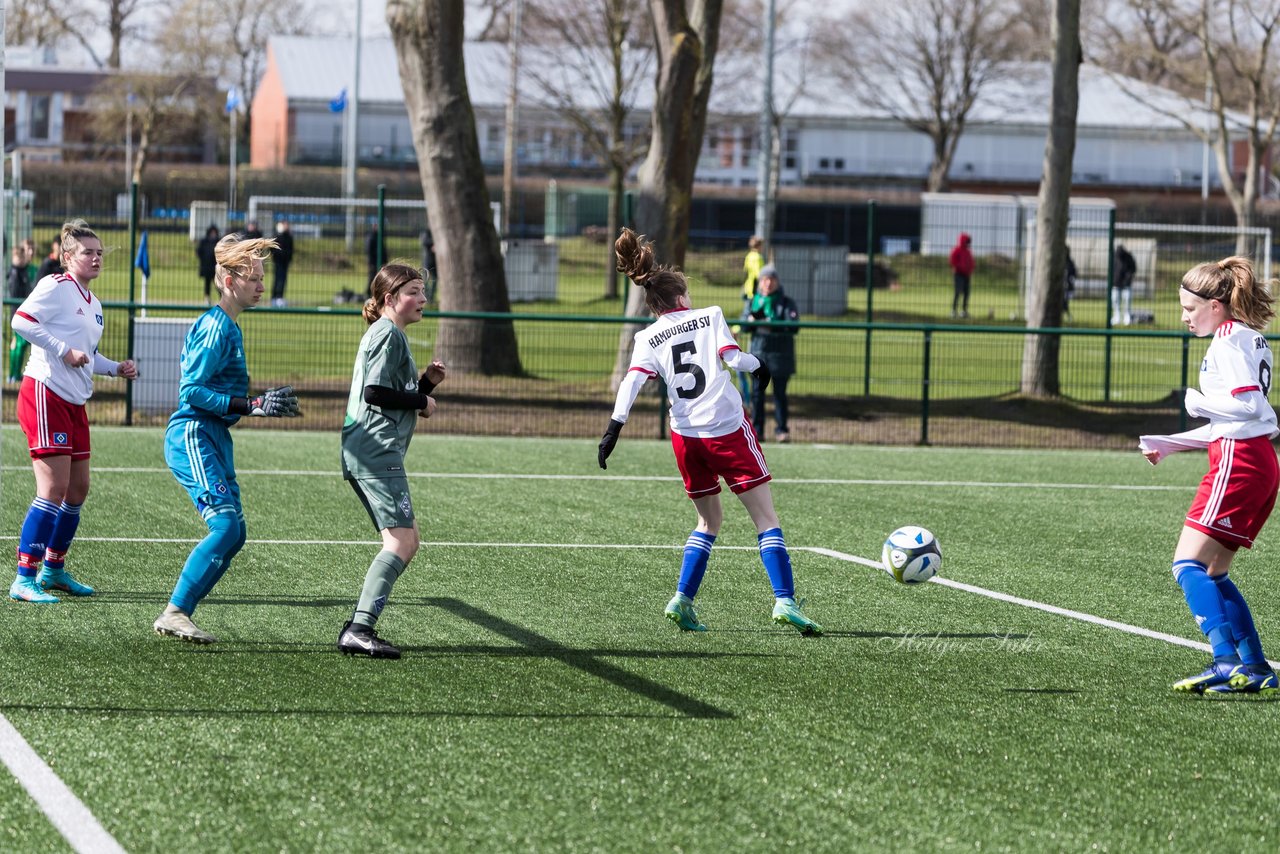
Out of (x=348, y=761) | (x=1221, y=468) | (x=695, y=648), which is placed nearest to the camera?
(x=348, y=761)

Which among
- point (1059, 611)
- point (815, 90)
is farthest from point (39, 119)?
point (1059, 611)

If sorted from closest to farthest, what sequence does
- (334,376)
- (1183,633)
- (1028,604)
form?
(1183,633), (1028,604), (334,376)

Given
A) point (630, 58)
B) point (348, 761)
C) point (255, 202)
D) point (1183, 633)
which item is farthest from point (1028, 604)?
point (630, 58)

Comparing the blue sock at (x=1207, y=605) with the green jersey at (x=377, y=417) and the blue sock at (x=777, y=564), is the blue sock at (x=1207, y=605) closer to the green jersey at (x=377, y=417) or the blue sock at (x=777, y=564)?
the blue sock at (x=777, y=564)

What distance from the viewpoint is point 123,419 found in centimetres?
1692

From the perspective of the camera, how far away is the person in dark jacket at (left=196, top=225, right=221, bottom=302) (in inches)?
929

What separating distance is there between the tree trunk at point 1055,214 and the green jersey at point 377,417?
13897 millimetres

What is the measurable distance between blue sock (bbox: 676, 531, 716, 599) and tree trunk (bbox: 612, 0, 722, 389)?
11894 millimetres

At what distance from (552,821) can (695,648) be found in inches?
Result: 96.9

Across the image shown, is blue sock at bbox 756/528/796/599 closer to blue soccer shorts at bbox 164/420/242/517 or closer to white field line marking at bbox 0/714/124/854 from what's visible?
blue soccer shorts at bbox 164/420/242/517

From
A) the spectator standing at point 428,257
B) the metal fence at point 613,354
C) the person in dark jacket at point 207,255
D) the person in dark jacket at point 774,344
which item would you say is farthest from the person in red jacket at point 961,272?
the person in dark jacket at point 207,255

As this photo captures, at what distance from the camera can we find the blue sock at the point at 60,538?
7.77m

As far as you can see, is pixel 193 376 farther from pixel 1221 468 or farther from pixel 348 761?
pixel 1221 468

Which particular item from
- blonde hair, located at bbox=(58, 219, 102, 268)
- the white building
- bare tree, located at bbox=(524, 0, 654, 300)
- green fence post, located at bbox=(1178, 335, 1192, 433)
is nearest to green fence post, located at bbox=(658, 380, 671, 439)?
green fence post, located at bbox=(1178, 335, 1192, 433)
